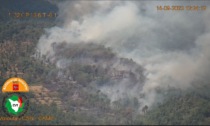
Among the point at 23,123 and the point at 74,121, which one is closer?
the point at 23,123

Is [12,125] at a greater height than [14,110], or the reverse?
[14,110]

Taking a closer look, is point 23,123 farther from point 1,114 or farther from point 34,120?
point 1,114

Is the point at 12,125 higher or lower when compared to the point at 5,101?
lower

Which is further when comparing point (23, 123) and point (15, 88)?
point (23, 123)

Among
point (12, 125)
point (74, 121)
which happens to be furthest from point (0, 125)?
point (74, 121)

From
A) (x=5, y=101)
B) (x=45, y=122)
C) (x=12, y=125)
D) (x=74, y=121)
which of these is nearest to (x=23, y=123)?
(x=12, y=125)

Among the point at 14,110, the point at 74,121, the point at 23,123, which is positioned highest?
the point at 14,110

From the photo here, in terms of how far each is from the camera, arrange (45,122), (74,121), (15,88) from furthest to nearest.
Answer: (74,121) → (45,122) → (15,88)

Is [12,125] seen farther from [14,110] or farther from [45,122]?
[14,110]

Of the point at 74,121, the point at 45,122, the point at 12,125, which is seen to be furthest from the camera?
the point at 74,121
